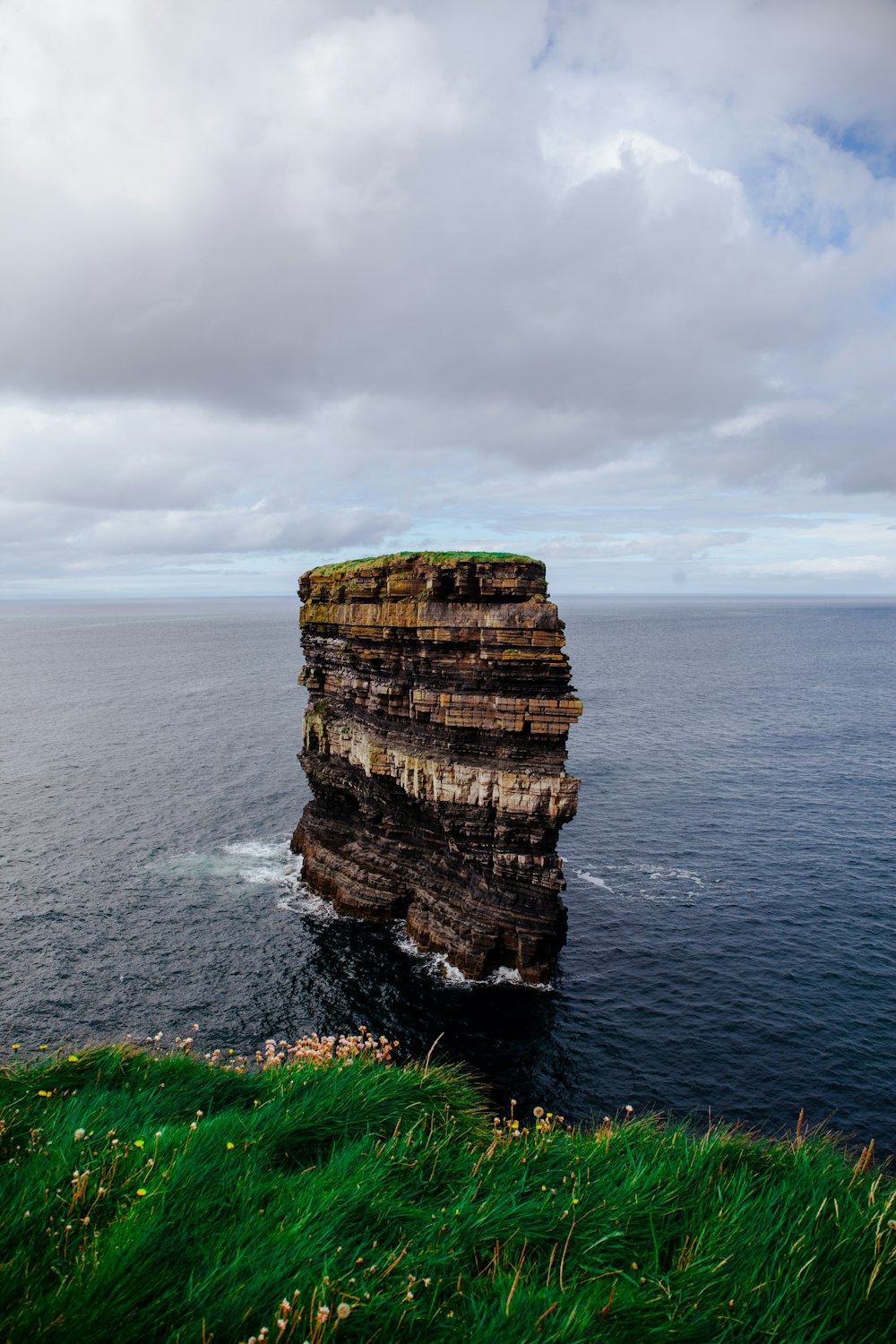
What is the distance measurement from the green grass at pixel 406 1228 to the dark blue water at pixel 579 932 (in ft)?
45.7

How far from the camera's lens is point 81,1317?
573 cm

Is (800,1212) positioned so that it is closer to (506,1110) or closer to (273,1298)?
(273,1298)

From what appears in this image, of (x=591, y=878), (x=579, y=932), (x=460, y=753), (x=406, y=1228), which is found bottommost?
(x=579, y=932)

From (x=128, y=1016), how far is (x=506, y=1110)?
19.0 metres

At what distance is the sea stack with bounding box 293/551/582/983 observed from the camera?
1502 inches

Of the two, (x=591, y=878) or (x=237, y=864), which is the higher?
(x=591, y=878)

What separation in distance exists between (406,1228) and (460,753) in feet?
108

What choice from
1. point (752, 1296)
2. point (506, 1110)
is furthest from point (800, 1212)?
point (506, 1110)

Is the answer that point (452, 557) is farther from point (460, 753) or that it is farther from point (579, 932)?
point (579, 932)

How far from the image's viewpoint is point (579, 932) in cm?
4306

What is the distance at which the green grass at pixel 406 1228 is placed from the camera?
623cm

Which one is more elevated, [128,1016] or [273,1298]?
[273,1298]

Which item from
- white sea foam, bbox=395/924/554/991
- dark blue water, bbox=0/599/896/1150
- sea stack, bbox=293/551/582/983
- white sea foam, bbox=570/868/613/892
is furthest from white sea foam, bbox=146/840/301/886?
white sea foam, bbox=570/868/613/892

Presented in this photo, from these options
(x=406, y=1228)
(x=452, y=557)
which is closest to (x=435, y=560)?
Answer: (x=452, y=557)
